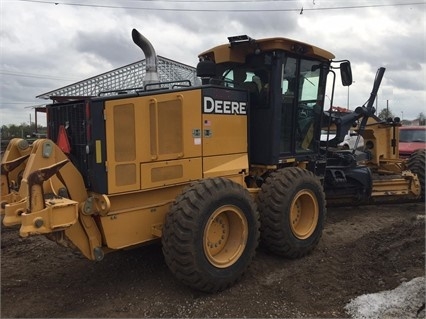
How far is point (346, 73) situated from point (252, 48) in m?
1.71

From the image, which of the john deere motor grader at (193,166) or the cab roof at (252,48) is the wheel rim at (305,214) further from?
the cab roof at (252,48)

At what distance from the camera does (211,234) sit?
475 cm

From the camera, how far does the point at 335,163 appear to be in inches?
317

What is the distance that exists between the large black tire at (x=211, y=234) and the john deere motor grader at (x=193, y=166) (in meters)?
0.01

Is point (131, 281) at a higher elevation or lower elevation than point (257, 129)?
lower

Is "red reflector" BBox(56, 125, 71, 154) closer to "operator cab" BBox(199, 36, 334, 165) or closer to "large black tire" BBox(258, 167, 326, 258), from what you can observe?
"operator cab" BBox(199, 36, 334, 165)

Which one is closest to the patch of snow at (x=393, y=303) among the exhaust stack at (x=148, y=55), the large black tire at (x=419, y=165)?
the exhaust stack at (x=148, y=55)

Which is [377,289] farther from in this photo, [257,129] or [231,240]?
[257,129]

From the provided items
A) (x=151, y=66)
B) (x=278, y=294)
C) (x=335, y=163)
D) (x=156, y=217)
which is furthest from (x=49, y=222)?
(x=335, y=163)

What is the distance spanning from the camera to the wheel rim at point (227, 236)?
4.71 metres

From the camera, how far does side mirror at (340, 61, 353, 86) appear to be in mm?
6633

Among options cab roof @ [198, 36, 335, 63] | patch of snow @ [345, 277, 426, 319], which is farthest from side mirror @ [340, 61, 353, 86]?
patch of snow @ [345, 277, 426, 319]

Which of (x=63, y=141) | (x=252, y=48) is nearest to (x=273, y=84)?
(x=252, y=48)

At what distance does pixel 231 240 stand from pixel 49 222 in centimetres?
198
